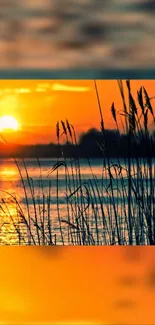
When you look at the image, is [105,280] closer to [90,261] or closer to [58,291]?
[58,291]

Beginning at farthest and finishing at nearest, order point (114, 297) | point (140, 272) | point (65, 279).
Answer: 1. point (140, 272)
2. point (65, 279)
3. point (114, 297)

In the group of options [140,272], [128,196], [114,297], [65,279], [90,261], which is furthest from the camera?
[128,196]

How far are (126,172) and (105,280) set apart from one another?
893 millimetres

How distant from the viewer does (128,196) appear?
2.57 m

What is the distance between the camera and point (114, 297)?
1556 millimetres
